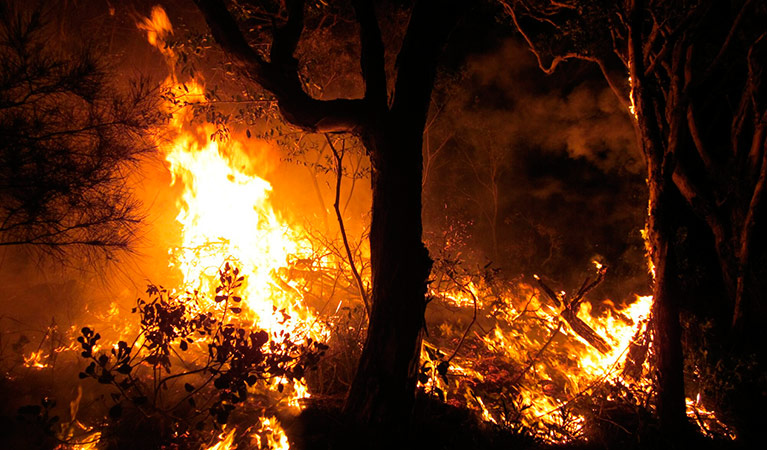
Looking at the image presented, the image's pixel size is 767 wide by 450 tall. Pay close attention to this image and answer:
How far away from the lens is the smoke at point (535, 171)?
1161 cm

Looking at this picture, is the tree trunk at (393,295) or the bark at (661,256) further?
the bark at (661,256)

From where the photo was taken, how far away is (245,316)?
24.2ft

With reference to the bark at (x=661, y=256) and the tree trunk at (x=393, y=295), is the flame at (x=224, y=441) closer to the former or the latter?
the tree trunk at (x=393, y=295)

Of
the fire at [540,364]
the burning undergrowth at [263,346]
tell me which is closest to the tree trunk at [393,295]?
the burning undergrowth at [263,346]

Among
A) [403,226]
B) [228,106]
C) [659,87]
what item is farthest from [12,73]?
[659,87]

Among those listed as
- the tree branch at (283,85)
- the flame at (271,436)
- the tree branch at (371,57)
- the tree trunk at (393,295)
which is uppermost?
the tree branch at (371,57)

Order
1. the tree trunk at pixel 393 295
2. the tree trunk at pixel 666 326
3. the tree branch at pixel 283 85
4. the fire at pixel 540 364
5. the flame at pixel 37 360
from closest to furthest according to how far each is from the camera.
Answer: the tree trunk at pixel 393 295
the tree branch at pixel 283 85
the tree trunk at pixel 666 326
the fire at pixel 540 364
the flame at pixel 37 360

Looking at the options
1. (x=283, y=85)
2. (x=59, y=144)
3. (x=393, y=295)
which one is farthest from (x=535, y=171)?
(x=59, y=144)

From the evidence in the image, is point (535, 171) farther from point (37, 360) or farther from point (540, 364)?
point (37, 360)

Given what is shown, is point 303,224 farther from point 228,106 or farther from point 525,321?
point 525,321

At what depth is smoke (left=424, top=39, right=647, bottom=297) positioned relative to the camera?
1161cm

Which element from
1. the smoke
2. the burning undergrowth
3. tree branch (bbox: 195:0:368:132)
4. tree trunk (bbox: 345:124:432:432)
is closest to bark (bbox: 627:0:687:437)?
the burning undergrowth

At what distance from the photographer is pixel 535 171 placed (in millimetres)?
14039

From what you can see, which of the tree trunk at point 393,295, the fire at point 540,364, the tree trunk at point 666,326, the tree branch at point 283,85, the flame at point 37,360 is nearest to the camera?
the tree trunk at point 393,295
